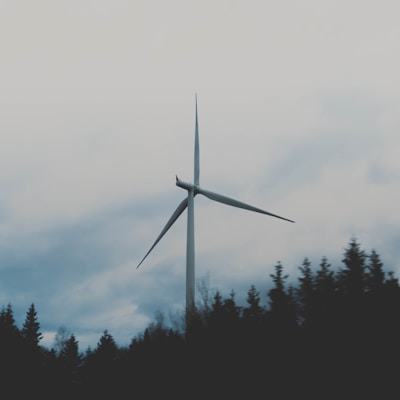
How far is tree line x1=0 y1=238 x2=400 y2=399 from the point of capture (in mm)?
16078

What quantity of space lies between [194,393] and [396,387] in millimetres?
8208

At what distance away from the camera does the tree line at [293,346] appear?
16.1 meters

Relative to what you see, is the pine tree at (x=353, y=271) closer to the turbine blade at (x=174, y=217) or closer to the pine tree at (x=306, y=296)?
the pine tree at (x=306, y=296)

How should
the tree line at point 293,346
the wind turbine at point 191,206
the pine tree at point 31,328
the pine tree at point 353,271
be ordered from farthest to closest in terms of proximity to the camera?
1. the pine tree at point 31,328
2. the wind turbine at point 191,206
3. the pine tree at point 353,271
4. the tree line at point 293,346

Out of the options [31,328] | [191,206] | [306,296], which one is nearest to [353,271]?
[306,296]

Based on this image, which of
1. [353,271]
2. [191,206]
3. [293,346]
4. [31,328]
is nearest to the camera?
[293,346]

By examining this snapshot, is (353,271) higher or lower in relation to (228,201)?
lower

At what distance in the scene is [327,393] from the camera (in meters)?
16.1

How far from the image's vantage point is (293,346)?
18.4m

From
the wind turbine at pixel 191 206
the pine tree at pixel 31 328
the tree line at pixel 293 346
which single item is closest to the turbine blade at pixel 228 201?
the wind turbine at pixel 191 206

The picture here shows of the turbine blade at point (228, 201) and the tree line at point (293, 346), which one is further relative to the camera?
the turbine blade at point (228, 201)

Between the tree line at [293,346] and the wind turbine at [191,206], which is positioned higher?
the wind turbine at [191,206]

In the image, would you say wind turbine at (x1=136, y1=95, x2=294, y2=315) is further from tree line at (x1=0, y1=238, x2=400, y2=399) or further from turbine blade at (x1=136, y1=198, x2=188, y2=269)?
tree line at (x1=0, y1=238, x2=400, y2=399)

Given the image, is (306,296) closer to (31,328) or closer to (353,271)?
(353,271)
